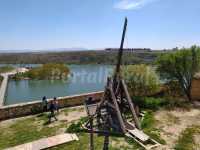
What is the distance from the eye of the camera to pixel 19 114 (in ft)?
41.3

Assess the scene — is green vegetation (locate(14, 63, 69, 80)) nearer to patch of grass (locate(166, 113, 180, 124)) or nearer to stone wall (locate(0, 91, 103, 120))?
stone wall (locate(0, 91, 103, 120))

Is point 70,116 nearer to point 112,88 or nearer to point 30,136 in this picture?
point 30,136

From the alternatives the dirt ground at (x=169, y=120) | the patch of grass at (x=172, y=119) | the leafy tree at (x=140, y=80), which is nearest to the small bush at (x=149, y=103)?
the dirt ground at (x=169, y=120)

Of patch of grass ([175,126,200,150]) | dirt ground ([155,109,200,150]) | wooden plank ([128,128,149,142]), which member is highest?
wooden plank ([128,128,149,142])

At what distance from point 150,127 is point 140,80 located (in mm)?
5579

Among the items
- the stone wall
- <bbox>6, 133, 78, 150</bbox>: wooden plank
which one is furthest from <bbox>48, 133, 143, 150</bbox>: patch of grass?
the stone wall

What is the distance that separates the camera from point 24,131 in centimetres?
1000

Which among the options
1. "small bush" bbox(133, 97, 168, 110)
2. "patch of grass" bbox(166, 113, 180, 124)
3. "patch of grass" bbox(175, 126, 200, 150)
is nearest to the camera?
"patch of grass" bbox(175, 126, 200, 150)

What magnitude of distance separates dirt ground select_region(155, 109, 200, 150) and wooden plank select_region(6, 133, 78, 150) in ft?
12.4

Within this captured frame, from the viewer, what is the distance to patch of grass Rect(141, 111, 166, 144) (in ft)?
28.6

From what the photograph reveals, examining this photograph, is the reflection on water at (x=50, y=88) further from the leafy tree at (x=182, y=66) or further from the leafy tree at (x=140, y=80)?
the leafy tree at (x=182, y=66)

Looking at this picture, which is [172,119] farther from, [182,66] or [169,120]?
[182,66]

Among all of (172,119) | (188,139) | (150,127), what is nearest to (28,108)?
(150,127)

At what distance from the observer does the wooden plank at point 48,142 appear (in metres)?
8.09
